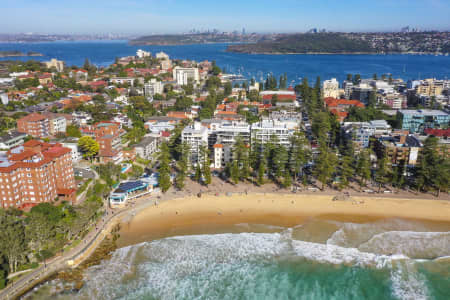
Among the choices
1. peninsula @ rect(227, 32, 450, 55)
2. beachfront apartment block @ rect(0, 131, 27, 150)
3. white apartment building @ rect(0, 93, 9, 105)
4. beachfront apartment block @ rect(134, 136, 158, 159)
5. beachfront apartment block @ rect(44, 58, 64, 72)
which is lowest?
beachfront apartment block @ rect(134, 136, 158, 159)

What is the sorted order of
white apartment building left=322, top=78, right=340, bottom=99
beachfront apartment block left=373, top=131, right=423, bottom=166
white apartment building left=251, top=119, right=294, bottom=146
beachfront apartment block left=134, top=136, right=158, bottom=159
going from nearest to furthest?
1. beachfront apartment block left=373, top=131, right=423, bottom=166
2. white apartment building left=251, top=119, right=294, bottom=146
3. beachfront apartment block left=134, top=136, right=158, bottom=159
4. white apartment building left=322, top=78, right=340, bottom=99

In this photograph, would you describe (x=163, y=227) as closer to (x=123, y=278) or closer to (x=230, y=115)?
(x=123, y=278)

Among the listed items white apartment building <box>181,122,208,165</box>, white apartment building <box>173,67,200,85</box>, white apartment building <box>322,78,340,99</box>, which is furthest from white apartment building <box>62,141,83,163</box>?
white apartment building <box>173,67,200,85</box>

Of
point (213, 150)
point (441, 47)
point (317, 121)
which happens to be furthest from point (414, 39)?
point (213, 150)

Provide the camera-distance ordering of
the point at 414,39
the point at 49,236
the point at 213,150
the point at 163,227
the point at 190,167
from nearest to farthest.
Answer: the point at 49,236 → the point at 163,227 → the point at 190,167 → the point at 213,150 → the point at 414,39

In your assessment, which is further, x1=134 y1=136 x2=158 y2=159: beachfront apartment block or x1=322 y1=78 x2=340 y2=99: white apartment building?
x1=322 y1=78 x2=340 y2=99: white apartment building

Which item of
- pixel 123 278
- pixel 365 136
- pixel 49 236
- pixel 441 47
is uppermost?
pixel 441 47

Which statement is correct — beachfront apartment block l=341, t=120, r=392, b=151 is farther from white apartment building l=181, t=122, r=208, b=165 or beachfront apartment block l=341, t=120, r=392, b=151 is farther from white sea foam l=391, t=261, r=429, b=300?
white sea foam l=391, t=261, r=429, b=300
